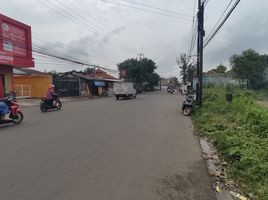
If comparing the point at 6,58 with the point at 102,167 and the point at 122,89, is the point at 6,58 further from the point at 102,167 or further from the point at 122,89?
the point at 102,167

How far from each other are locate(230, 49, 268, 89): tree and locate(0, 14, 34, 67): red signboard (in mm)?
34627

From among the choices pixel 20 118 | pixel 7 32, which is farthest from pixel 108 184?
pixel 7 32

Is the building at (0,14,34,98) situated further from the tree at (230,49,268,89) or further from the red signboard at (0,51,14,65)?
the tree at (230,49,268,89)

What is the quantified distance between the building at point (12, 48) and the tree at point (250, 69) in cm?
3462

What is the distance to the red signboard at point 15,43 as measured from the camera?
79.8 feet

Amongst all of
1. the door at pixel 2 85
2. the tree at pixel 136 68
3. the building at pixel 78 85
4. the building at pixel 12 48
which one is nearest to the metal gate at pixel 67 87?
the building at pixel 78 85

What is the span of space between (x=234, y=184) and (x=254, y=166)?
0.91 meters

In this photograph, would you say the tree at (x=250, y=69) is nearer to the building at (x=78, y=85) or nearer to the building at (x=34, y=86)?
the building at (x=78, y=85)

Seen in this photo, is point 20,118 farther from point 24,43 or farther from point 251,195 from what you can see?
point 24,43

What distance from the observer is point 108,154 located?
6953 millimetres

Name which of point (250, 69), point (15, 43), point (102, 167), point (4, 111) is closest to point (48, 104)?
point (4, 111)

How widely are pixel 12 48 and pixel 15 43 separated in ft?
2.62

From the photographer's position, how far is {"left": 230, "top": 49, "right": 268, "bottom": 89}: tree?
47531 mm

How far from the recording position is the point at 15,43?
26062mm
